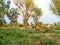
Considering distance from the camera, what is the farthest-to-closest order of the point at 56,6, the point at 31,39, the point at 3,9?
the point at 56,6 → the point at 3,9 → the point at 31,39

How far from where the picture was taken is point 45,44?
6469 mm

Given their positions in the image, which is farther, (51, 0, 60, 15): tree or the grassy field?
(51, 0, 60, 15): tree

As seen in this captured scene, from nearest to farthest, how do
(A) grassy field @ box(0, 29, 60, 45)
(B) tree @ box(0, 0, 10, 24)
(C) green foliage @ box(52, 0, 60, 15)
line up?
(A) grassy field @ box(0, 29, 60, 45)
(B) tree @ box(0, 0, 10, 24)
(C) green foliage @ box(52, 0, 60, 15)

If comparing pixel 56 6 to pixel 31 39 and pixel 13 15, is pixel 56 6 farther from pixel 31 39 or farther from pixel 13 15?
pixel 31 39

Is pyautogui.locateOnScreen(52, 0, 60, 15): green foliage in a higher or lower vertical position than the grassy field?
higher

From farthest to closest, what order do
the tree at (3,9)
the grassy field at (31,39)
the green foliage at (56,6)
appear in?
1. the green foliage at (56,6)
2. the tree at (3,9)
3. the grassy field at (31,39)

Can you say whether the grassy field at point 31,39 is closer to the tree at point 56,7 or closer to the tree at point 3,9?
the tree at point 3,9

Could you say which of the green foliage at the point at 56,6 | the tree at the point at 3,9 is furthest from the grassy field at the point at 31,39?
the green foliage at the point at 56,6

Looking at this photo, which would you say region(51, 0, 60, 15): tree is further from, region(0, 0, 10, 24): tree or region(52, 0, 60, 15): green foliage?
region(0, 0, 10, 24): tree

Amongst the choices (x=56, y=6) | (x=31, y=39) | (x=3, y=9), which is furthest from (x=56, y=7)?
(x=31, y=39)

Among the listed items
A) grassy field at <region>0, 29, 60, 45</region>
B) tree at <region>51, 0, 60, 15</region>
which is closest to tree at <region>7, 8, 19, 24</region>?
tree at <region>51, 0, 60, 15</region>

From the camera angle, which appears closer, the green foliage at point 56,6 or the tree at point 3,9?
the tree at point 3,9

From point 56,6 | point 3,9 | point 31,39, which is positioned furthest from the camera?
point 56,6

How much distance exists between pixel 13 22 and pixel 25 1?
3914 mm
